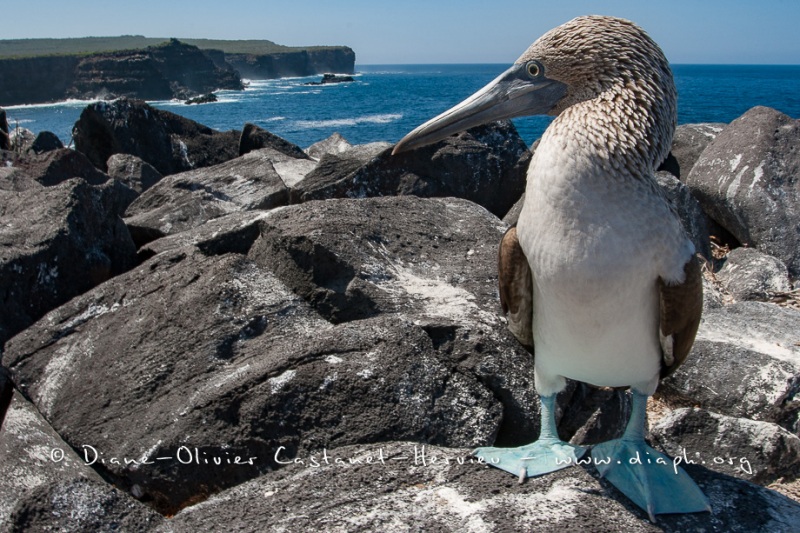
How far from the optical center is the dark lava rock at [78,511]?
8.00ft

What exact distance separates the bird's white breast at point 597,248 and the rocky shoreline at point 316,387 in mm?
582

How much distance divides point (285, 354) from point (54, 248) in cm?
223

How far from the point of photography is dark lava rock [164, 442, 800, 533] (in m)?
2.26

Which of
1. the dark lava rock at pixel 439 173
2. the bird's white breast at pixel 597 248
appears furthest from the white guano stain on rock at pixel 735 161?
the bird's white breast at pixel 597 248

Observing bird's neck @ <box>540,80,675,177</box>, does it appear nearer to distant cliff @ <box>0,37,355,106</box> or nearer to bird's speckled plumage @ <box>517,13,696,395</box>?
bird's speckled plumage @ <box>517,13,696,395</box>

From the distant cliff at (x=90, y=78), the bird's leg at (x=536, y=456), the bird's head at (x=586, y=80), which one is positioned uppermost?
the distant cliff at (x=90, y=78)

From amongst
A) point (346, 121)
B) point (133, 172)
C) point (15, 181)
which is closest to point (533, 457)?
point (15, 181)

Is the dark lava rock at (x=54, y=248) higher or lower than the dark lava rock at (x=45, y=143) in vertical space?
lower

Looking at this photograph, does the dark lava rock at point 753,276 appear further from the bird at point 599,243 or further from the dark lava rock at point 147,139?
the dark lava rock at point 147,139

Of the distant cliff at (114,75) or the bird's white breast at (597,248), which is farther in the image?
the distant cliff at (114,75)

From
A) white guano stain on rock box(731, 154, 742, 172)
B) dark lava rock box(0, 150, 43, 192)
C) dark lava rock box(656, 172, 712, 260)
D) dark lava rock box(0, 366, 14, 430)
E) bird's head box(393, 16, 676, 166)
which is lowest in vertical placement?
dark lava rock box(0, 366, 14, 430)

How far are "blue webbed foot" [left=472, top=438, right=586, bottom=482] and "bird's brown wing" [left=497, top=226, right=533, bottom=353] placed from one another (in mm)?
468

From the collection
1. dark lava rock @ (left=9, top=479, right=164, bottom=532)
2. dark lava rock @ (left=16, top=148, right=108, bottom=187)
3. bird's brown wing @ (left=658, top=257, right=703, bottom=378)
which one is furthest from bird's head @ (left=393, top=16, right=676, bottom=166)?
dark lava rock @ (left=16, top=148, right=108, bottom=187)

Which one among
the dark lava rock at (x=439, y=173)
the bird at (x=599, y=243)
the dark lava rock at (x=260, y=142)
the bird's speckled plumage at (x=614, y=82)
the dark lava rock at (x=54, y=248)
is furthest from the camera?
the dark lava rock at (x=260, y=142)
